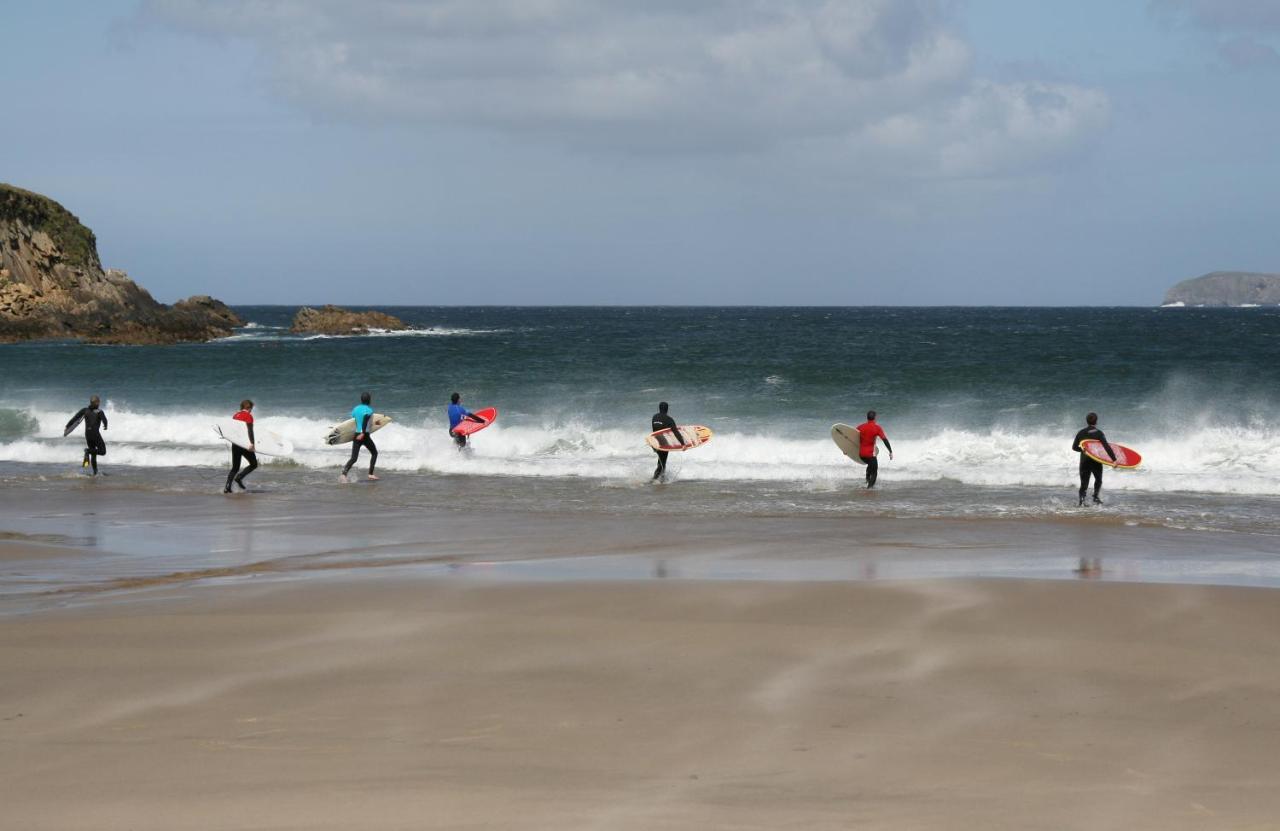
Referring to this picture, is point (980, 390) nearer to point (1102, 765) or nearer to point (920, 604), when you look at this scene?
point (920, 604)

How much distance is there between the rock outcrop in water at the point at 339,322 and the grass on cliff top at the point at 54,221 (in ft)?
46.1

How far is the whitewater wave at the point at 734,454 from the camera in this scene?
19.9 metres

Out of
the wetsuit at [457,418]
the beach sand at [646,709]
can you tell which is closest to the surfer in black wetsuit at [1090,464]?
the beach sand at [646,709]

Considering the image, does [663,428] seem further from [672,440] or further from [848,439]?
[848,439]

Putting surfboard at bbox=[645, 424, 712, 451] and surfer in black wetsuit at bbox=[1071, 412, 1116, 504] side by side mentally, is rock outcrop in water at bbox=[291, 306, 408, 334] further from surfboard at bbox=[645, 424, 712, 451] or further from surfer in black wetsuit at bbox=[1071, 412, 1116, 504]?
surfer in black wetsuit at bbox=[1071, 412, 1116, 504]

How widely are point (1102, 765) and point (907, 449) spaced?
18.8 meters

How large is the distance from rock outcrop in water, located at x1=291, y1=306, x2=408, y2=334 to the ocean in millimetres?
26011

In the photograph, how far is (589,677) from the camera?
22.7 ft

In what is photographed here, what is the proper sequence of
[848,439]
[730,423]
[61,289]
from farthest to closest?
1. [61,289]
2. [730,423]
3. [848,439]

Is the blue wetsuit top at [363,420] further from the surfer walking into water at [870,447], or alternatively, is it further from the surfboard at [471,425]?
the surfer walking into water at [870,447]

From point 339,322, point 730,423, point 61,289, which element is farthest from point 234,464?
point 339,322

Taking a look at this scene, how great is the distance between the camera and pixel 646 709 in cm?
630

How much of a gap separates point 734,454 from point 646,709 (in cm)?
1835

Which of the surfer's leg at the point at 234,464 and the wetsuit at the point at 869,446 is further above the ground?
the wetsuit at the point at 869,446
